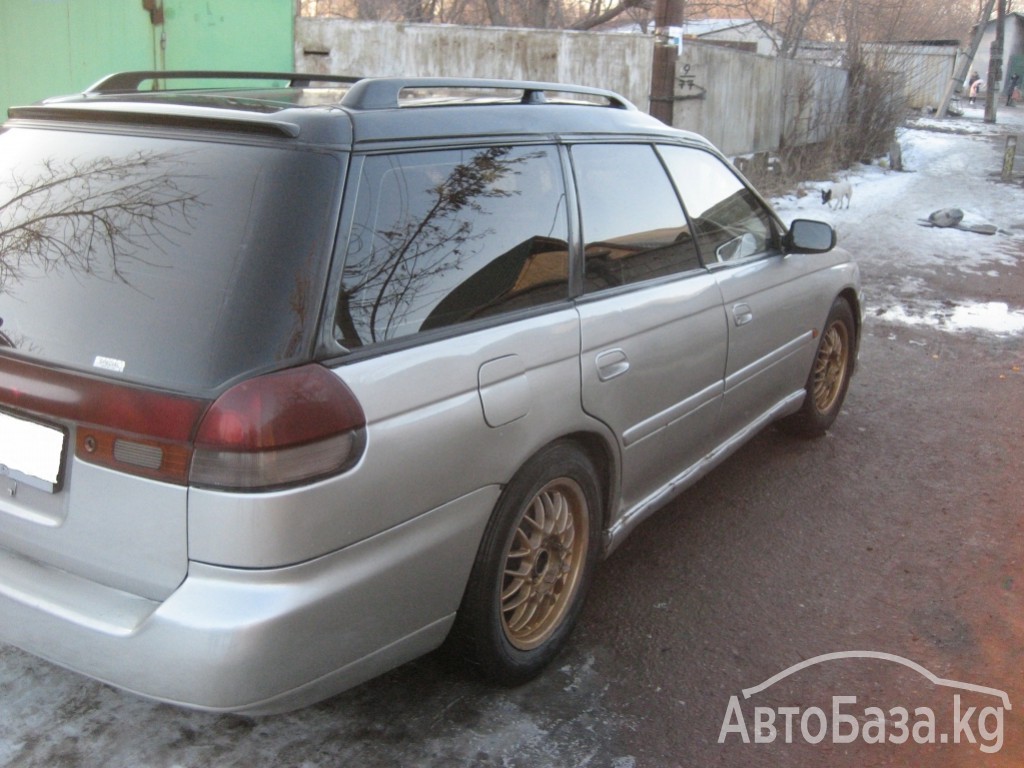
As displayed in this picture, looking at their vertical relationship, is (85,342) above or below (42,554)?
above

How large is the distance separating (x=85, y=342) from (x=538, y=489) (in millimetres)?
1327

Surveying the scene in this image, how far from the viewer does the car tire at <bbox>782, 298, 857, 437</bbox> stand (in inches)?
208

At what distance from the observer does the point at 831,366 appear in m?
5.53

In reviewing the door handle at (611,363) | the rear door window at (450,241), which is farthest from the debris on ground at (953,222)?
the rear door window at (450,241)

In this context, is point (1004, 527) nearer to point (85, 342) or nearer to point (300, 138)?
point (300, 138)

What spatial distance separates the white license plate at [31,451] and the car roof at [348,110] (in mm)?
880

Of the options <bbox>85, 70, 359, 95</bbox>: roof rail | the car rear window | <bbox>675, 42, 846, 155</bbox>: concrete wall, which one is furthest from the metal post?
the car rear window

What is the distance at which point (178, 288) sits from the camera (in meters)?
2.34

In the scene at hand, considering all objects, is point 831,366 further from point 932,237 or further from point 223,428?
point 932,237

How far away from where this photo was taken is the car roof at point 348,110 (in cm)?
252

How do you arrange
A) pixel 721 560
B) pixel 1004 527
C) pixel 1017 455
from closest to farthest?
pixel 721 560 < pixel 1004 527 < pixel 1017 455

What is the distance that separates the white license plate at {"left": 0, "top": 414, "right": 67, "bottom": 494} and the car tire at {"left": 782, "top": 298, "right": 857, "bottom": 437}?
12.6ft

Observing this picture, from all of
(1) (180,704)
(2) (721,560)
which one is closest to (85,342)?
(1) (180,704)

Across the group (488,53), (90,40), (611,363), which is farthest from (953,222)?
(611,363)
